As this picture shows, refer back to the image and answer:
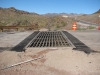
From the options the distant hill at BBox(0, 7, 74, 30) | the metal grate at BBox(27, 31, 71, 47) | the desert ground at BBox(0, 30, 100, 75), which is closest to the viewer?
the desert ground at BBox(0, 30, 100, 75)

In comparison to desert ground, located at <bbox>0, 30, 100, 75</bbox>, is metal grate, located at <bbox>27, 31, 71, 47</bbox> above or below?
above

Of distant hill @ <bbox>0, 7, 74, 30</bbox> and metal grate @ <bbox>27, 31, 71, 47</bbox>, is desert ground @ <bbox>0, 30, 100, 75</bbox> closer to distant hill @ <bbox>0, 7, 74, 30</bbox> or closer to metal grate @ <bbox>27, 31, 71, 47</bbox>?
metal grate @ <bbox>27, 31, 71, 47</bbox>

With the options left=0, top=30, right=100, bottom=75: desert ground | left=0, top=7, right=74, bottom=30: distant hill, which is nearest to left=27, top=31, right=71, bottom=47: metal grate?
left=0, top=30, right=100, bottom=75: desert ground

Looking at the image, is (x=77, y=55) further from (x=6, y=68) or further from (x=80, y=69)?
(x=6, y=68)

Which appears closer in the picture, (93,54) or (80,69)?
(80,69)

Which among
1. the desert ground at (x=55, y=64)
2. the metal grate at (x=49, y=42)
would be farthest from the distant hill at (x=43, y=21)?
the desert ground at (x=55, y=64)

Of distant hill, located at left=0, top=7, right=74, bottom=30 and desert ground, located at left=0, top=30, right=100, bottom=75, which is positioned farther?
distant hill, located at left=0, top=7, right=74, bottom=30

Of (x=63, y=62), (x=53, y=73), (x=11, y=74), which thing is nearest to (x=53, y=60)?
(x=63, y=62)

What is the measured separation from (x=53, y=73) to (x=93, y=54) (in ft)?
8.74

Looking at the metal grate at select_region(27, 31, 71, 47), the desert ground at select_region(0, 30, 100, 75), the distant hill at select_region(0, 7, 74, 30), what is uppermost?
the distant hill at select_region(0, 7, 74, 30)

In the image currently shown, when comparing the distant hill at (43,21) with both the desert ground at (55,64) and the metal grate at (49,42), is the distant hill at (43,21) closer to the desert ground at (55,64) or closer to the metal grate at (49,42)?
the metal grate at (49,42)

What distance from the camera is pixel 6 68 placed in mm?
4918

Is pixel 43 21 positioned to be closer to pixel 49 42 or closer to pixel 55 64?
pixel 49 42

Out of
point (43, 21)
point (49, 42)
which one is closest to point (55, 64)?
point (49, 42)
